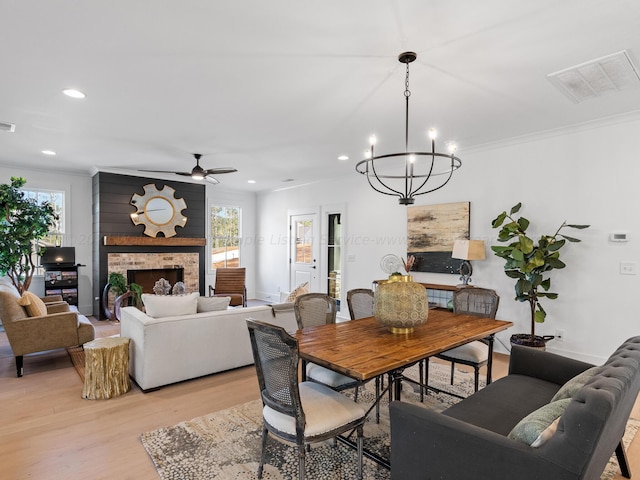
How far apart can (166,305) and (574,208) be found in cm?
442

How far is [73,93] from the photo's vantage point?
3.10 meters

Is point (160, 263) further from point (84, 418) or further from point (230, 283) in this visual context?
point (84, 418)

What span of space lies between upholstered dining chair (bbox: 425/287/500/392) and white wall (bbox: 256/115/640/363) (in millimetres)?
1443

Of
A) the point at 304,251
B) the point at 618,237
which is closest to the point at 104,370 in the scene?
the point at 304,251

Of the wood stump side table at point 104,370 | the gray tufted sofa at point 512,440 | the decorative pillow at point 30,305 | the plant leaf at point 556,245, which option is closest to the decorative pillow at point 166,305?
the wood stump side table at point 104,370

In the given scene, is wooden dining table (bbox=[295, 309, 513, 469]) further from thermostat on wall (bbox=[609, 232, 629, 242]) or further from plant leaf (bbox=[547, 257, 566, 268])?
thermostat on wall (bbox=[609, 232, 629, 242])

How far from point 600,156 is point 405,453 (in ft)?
12.7

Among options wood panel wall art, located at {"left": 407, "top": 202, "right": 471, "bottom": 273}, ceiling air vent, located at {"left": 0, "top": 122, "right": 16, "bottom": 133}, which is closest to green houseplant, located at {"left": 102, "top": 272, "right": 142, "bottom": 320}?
ceiling air vent, located at {"left": 0, "top": 122, "right": 16, "bottom": 133}

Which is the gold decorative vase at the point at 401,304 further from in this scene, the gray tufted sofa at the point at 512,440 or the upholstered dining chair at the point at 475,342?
the upholstered dining chair at the point at 475,342

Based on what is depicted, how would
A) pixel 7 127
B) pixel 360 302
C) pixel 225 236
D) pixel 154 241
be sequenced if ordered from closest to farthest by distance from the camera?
pixel 360 302 → pixel 7 127 → pixel 154 241 → pixel 225 236

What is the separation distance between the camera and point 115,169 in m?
6.18

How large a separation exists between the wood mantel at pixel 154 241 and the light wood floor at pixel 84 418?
262 cm

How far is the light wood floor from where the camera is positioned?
2.17 meters

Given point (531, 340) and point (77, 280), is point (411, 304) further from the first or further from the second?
point (77, 280)
